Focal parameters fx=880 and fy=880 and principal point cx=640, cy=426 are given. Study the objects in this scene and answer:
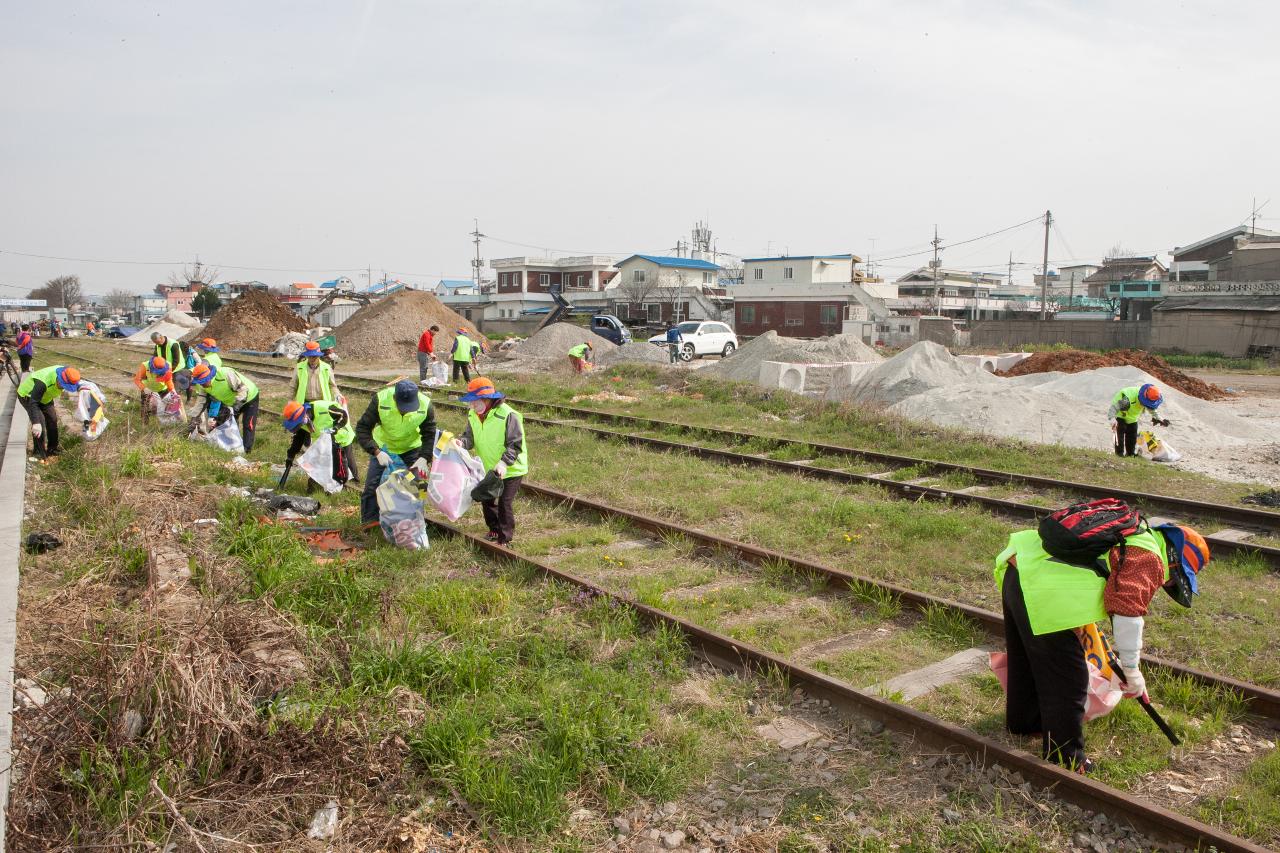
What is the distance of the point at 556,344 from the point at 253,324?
59.3 ft

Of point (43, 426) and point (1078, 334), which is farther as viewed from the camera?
point (1078, 334)

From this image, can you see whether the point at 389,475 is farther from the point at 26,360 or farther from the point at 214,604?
the point at 26,360

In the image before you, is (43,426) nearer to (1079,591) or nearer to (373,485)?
(373,485)

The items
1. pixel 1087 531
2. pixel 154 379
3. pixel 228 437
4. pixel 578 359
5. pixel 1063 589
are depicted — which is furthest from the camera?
pixel 578 359

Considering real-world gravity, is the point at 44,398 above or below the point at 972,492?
above

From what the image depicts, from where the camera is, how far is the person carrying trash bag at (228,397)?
457 inches

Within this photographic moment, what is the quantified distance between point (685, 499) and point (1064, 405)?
349 inches

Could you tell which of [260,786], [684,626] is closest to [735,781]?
[684,626]

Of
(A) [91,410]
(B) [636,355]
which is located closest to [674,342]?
(B) [636,355]

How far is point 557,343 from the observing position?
30.7 meters

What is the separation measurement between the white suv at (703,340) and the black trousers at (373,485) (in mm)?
24594

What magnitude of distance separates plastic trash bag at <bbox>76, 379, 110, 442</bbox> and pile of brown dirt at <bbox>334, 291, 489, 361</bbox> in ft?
65.4

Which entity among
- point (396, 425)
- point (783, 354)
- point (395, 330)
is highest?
point (395, 330)

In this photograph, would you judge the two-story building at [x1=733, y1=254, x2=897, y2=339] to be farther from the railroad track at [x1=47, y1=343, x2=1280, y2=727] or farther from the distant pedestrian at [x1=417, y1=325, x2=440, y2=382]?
the railroad track at [x1=47, y1=343, x2=1280, y2=727]
